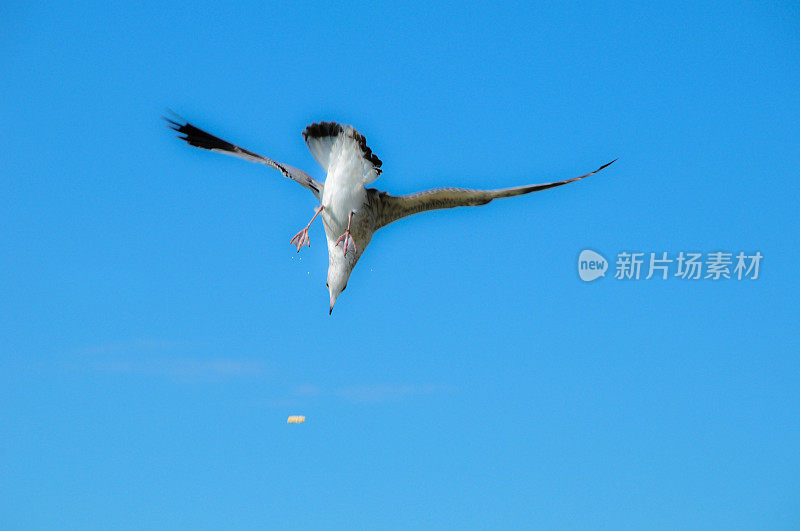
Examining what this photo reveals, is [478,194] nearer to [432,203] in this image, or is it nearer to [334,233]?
[432,203]

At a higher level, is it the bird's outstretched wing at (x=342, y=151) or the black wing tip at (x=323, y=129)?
the black wing tip at (x=323, y=129)

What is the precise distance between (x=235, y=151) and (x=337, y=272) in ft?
6.92

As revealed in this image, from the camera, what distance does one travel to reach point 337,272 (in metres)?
13.0

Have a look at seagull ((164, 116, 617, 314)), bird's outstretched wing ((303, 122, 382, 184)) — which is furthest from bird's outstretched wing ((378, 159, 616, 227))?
bird's outstretched wing ((303, 122, 382, 184))

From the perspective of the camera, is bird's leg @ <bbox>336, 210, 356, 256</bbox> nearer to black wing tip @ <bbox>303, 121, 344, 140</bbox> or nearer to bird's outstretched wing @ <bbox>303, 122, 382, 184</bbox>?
bird's outstretched wing @ <bbox>303, 122, 382, 184</bbox>

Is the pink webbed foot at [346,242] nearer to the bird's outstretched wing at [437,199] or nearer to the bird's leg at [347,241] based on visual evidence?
the bird's leg at [347,241]

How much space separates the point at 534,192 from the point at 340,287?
2.85m

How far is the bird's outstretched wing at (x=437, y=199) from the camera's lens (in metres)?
13.2

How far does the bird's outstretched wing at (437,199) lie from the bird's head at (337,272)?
78 centimetres

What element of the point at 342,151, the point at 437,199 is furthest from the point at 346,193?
the point at 437,199

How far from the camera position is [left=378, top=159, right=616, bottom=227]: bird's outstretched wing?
1319 centimetres

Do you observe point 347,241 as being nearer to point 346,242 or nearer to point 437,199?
point 346,242

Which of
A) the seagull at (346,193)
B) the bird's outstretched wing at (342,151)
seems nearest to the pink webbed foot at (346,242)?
the seagull at (346,193)

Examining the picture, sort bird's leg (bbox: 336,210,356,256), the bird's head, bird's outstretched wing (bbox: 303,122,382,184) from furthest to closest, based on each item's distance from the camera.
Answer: the bird's head
bird's leg (bbox: 336,210,356,256)
bird's outstretched wing (bbox: 303,122,382,184)
